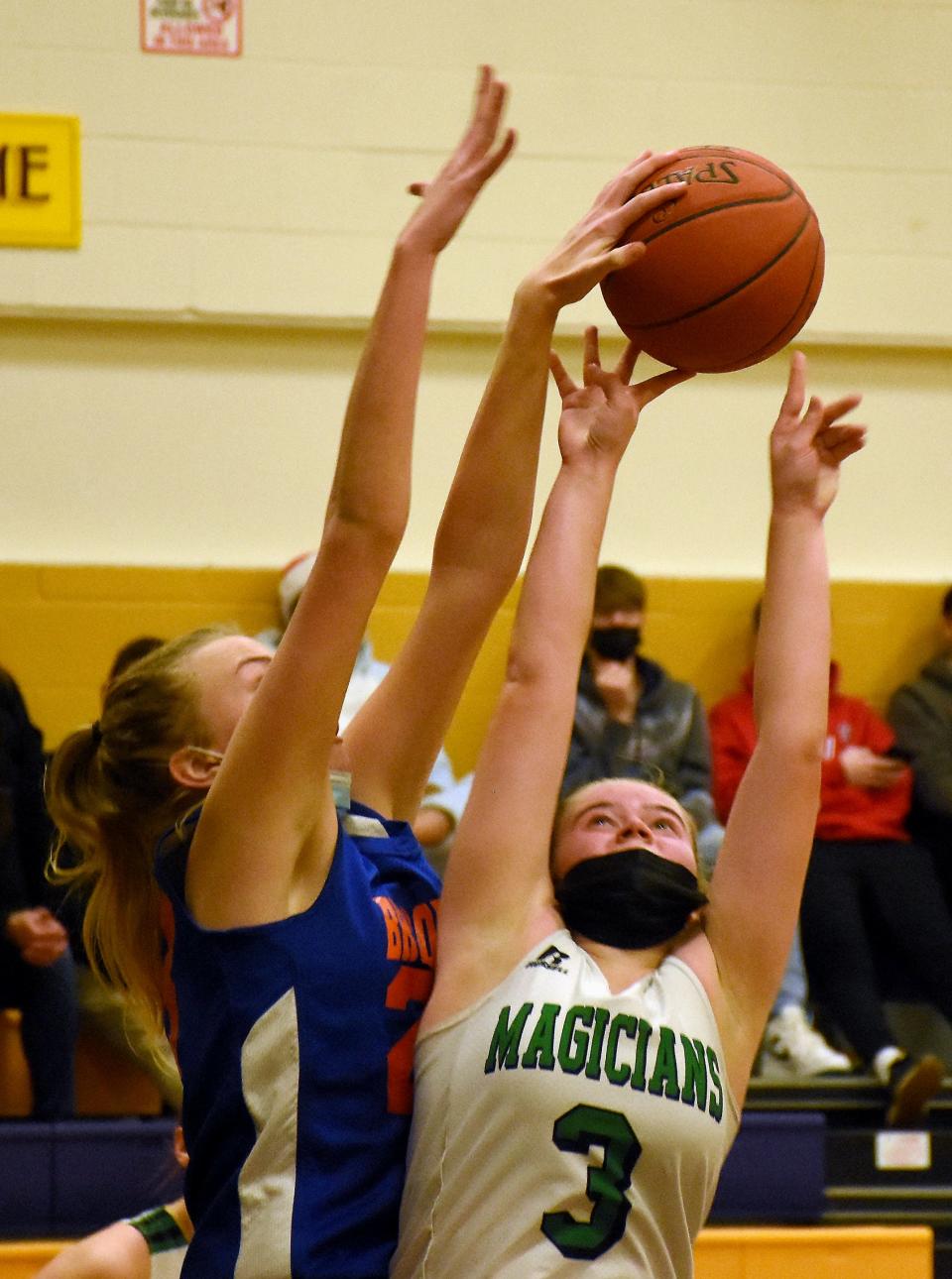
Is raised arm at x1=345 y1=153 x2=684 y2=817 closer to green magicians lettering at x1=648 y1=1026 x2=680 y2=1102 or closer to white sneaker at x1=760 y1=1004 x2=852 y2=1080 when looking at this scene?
green magicians lettering at x1=648 y1=1026 x2=680 y2=1102

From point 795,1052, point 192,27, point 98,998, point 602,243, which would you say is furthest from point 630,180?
point 192,27

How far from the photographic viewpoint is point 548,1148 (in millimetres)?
1589

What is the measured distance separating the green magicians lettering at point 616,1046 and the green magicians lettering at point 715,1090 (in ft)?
0.32

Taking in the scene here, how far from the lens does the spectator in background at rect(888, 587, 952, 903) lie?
5016 mm

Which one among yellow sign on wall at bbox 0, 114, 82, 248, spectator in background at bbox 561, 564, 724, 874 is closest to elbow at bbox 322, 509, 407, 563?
spectator in background at bbox 561, 564, 724, 874

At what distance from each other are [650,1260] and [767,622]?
704mm

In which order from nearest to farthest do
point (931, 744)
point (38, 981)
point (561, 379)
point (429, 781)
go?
1. point (561, 379)
2. point (38, 981)
3. point (429, 781)
4. point (931, 744)

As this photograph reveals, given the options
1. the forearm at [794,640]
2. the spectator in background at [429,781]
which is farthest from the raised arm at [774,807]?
the spectator in background at [429,781]

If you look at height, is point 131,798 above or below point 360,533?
below

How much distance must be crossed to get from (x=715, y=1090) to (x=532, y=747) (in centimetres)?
40

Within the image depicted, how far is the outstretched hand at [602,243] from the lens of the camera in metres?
1.71

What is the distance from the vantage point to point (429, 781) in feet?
14.4

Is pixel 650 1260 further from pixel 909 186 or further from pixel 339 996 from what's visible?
pixel 909 186

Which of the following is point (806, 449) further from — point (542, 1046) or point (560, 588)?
point (542, 1046)
